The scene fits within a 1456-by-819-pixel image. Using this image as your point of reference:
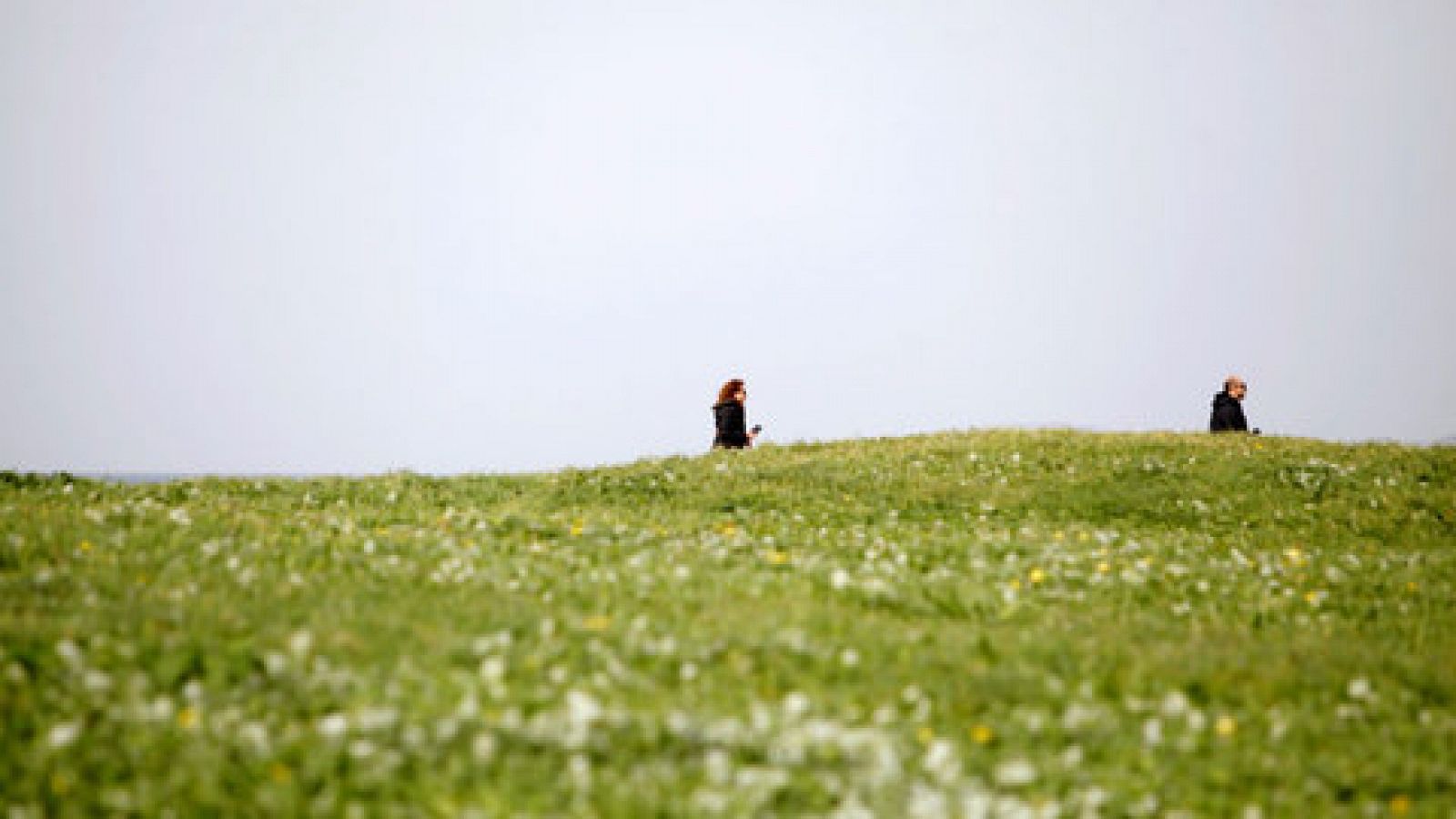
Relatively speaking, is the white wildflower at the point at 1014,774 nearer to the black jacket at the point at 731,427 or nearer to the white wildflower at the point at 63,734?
the white wildflower at the point at 63,734

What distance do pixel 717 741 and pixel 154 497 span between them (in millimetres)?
16198

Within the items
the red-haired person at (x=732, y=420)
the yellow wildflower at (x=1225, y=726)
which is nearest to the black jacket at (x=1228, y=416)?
the red-haired person at (x=732, y=420)

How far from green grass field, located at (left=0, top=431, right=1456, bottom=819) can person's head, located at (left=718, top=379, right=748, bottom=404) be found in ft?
47.0

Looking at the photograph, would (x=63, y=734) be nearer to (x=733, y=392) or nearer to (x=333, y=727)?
(x=333, y=727)

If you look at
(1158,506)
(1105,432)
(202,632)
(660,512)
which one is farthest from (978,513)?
(202,632)

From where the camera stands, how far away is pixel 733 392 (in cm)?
3350

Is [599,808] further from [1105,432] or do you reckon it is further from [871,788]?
[1105,432]

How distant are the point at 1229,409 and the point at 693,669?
1124 inches

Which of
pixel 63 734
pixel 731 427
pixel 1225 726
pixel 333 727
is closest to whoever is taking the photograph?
pixel 63 734

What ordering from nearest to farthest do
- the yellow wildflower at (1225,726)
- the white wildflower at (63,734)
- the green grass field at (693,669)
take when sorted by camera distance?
the green grass field at (693,669)
the white wildflower at (63,734)
the yellow wildflower at (1225,726)

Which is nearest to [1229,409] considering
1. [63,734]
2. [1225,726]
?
[1225,726]

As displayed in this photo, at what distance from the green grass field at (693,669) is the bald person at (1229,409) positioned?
15.0 metres

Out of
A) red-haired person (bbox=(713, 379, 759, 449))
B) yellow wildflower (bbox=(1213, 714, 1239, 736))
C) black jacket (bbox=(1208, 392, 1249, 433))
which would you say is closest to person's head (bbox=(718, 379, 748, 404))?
red-haired person (bbox=(713, 379, 759, 449))

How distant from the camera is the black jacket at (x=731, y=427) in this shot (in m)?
33.1
